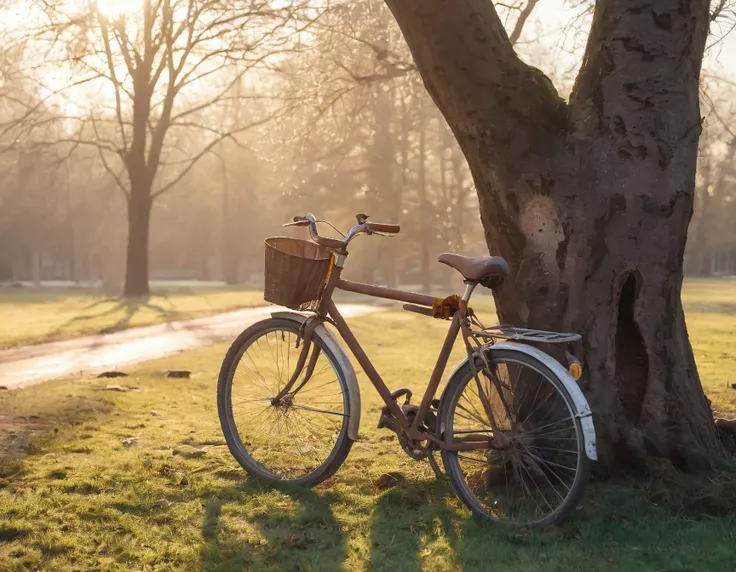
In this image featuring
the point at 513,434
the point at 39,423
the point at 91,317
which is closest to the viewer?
the point at 513,434

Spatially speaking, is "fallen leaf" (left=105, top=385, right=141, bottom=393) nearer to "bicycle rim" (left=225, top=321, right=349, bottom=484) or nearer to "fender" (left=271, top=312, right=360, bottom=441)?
"bicycle rim" (left=225, top=321, right=349, bottom=484)

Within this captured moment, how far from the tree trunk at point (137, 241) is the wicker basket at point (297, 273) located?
23.1 meters

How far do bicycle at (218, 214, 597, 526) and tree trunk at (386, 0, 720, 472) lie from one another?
17.5 inches

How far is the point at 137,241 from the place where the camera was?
1059 inches

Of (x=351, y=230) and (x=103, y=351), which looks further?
(x=103, y=351)

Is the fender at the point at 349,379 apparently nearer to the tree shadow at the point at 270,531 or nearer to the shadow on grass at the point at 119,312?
the tree shadow at the point at 270,531

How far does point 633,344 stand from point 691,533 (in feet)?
4.03

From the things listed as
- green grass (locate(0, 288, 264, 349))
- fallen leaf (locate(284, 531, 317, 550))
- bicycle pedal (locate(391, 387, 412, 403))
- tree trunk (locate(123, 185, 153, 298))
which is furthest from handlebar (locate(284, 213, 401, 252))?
tree trunk (locate(123, 185, 153, 298))

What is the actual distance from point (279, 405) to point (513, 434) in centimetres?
152

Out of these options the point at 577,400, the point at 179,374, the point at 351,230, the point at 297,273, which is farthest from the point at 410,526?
the point at 179,374

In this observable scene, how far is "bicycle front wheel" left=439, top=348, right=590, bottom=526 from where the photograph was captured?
12.4 ft

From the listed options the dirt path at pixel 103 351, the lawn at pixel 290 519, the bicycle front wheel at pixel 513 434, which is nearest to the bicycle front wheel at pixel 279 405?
the lawn at pixel 290 519

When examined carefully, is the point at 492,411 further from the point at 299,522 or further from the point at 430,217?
the point at 430,217

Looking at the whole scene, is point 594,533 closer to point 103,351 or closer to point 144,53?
point 103,351
